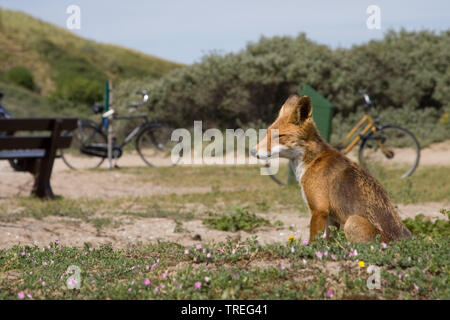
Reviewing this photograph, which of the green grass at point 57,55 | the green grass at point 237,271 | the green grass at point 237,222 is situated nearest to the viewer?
the green grass at point 237,271

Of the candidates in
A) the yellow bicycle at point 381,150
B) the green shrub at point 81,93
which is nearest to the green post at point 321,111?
the yellow bicycle at point 381,150

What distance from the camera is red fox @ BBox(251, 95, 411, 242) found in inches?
145

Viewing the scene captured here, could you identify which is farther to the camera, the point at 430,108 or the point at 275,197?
the point at 430,108

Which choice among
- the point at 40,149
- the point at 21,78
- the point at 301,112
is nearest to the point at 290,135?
the point at 301,112

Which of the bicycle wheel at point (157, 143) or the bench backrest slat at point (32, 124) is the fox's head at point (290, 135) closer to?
the bench backrest slat at point (32, 124)

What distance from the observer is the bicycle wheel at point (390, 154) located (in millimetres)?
10778

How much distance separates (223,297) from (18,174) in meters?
9.13

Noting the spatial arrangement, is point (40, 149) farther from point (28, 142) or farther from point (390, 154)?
point (390, 154)

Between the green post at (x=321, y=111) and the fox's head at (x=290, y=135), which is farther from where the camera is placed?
the green post at (x=321, y=111)

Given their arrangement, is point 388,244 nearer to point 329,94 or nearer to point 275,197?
point 275,197

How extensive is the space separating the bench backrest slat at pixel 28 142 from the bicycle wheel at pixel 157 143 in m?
4.59

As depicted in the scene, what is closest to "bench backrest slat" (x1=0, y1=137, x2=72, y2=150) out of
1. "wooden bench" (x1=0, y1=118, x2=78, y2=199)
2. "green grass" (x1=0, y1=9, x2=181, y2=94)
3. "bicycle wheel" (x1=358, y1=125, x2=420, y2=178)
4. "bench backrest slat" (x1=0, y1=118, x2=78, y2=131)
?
"wooden bench" (x1=0, y1=118, x2=78, y2=199)
